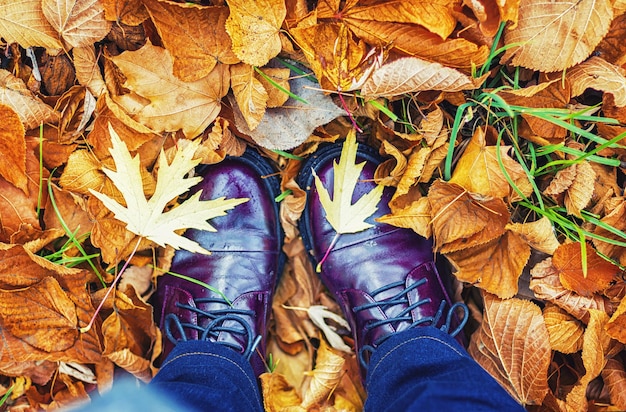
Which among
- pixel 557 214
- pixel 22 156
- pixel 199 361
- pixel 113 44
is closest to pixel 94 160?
pixel 22 156

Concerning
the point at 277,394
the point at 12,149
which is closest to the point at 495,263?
the point at 277,394

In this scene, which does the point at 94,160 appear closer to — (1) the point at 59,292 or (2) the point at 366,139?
(1) the point at 59,292

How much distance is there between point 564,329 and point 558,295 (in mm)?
79

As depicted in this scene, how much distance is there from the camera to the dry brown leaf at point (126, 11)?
1028 mm

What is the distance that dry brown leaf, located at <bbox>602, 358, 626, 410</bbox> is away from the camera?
45.6 inches

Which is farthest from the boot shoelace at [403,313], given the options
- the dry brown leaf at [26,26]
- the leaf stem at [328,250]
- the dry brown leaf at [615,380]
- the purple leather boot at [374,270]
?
the dry brown leaf at [26,26]

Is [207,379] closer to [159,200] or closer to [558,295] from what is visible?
[159,200]

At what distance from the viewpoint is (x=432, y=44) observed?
0.99m

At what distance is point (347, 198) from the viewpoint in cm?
117

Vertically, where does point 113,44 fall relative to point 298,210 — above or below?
above

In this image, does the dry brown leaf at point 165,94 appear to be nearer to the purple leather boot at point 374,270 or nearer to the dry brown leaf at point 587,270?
the purple leather boot at point 374,270

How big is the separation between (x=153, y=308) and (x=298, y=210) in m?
0.44

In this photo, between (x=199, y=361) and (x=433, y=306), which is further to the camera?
(x=433, y=306)

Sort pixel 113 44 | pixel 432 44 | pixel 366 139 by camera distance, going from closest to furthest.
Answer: pixel 432 44 → pixel 113 44 → pixel 366 139
